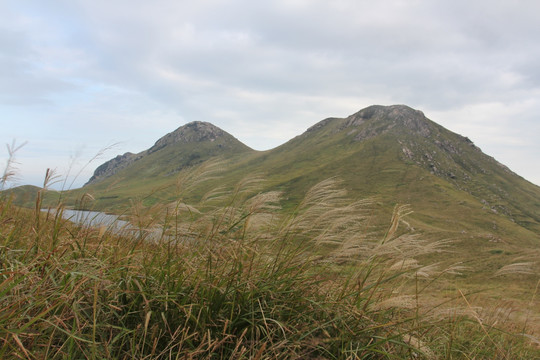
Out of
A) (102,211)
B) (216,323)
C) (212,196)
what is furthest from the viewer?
(102,211)

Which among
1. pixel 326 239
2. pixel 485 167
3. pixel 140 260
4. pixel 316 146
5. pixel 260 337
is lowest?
pixel 260 337

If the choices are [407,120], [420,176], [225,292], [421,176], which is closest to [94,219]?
[225,292]

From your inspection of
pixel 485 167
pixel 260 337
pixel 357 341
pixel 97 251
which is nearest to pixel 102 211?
pixel 97 251

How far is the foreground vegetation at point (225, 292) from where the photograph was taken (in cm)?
265

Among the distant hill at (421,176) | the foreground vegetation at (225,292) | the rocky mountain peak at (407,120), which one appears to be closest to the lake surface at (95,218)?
the foreground vegetation at (225,292)

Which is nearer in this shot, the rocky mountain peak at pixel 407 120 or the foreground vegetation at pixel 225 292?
the foreground vegetation at pixel 225 292

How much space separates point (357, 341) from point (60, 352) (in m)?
2.66

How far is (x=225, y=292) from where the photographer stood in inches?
119

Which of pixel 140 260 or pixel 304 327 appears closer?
pixel 304 327

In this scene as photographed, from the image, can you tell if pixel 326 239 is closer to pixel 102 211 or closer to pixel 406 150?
pixel 102 211

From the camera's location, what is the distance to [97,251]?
Answer: 3.73 meters

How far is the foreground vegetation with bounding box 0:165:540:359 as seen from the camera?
2648mm

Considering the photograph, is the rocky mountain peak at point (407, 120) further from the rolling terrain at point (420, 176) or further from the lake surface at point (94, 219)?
the lake surface at point (94, 219)

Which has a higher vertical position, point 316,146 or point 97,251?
point 316,146
